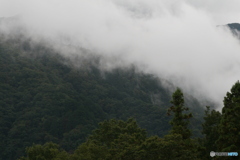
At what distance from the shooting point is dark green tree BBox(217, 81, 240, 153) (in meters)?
37.1

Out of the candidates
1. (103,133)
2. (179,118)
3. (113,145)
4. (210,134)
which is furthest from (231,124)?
(103,133)

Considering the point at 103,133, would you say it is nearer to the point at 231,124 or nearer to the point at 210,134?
the point at 210,134

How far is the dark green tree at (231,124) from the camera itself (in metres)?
37.1

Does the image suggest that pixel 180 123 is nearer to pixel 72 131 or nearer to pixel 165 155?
pixel 165 155

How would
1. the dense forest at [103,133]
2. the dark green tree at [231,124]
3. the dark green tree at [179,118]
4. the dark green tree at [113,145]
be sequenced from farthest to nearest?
the dark green tree at [179,118] < the dark green tree at [113,145] < the dense forest at [103,133] < the dark green tree at [231,124]

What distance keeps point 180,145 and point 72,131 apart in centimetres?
12691

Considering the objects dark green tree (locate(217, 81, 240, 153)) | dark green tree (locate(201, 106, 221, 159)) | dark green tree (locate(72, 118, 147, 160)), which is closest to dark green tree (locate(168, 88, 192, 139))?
dark green tree (locate(201, 106, 221, 159))

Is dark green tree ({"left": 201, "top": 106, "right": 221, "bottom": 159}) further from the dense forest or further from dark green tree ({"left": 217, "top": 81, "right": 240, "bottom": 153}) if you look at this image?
dark green tree ({"left": 217, "top": 81, "right": 240, "bottom": 153})

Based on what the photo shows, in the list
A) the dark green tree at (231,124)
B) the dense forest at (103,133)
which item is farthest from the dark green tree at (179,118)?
the dark green tree at (231,124)

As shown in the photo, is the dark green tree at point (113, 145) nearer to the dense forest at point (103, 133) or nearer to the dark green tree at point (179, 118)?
the dense forest at point (103, 133)

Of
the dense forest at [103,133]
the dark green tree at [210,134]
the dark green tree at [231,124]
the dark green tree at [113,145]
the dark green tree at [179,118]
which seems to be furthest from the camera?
the dark green tree at [210,134]

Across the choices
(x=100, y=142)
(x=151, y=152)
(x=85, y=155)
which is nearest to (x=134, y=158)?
(x=151, y=152)

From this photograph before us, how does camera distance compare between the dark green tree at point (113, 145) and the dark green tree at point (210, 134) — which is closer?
the dark green tree at point (113, 145)

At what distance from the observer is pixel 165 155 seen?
4441 centimetres
